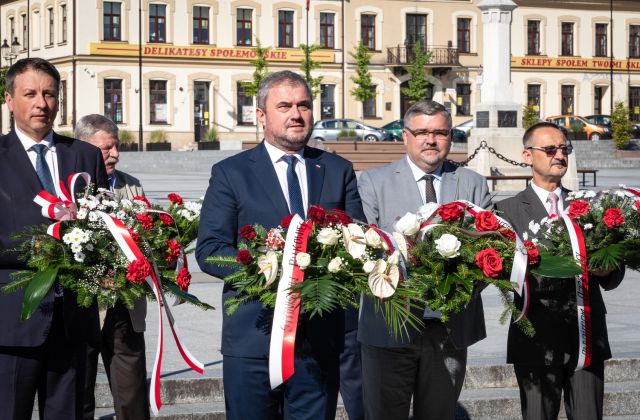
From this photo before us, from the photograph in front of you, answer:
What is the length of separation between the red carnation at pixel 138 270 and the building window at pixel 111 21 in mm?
61834

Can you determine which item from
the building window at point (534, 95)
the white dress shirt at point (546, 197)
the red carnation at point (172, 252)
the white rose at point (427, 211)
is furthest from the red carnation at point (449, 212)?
the building window at point (534, 95)

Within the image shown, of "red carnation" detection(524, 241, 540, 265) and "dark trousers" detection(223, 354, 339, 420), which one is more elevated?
"red carnation" detection(524, 241, 540, 265)

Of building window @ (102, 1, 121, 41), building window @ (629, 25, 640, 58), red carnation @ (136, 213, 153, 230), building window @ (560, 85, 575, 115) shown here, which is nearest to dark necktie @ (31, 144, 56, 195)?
red carnation @ (136, 213, 153, 230)

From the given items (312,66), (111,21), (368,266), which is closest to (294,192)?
(368,266)

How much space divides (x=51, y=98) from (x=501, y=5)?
27.3 meters

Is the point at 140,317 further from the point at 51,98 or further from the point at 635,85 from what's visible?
the point at 635,85

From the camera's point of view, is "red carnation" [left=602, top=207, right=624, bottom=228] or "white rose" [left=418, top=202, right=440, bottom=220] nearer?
"white rose" [left=418, top=202, right=440, bottom=220]

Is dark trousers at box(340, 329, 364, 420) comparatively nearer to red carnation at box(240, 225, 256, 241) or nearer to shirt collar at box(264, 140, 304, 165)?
shirt collar at box(264, 140, 304, 165)

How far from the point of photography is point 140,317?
6434 mm

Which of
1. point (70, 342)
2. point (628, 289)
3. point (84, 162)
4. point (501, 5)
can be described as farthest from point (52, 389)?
point (501, 5)

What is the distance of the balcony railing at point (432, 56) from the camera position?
7081 cm

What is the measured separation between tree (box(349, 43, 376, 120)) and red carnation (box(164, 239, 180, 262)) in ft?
206

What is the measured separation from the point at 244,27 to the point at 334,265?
2557 inches

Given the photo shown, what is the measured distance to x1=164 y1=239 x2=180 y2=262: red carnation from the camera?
556 centimetres
